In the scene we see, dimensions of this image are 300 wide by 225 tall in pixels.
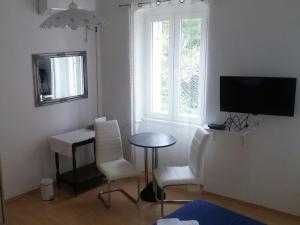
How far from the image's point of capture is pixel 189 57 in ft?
13.3

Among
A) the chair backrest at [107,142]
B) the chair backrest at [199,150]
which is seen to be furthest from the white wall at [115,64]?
the chair backrest at [199,150]

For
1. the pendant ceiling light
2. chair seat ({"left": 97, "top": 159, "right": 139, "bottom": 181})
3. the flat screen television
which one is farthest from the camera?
chair seat ({"left": 97, "top": 159, "right": 139, "bottom": 181})

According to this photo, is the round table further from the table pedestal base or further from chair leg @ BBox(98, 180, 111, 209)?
chair leg @ BBox(98, 180, 111, 209)

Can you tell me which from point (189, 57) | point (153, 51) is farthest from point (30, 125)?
point (189, 57)

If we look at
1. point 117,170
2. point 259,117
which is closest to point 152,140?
point 117,170

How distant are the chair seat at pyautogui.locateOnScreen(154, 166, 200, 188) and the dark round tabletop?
0.94 ft

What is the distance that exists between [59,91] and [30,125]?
1.84ft

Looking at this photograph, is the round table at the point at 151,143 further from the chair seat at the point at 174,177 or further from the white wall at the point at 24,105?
the white wall at the point at 24,105

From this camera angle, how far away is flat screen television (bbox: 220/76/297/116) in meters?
3.34

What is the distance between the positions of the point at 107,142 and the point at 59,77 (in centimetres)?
106

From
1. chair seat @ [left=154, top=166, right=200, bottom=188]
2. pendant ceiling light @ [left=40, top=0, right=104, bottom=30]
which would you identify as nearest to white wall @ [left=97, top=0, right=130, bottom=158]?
chair seat @ [left=154, top=166, right=200, bottom=188]

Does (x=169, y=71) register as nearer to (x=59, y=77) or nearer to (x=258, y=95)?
(x=258, y=95)

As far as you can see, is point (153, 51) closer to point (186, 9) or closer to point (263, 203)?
point (186, 9)

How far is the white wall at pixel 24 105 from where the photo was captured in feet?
12.3
